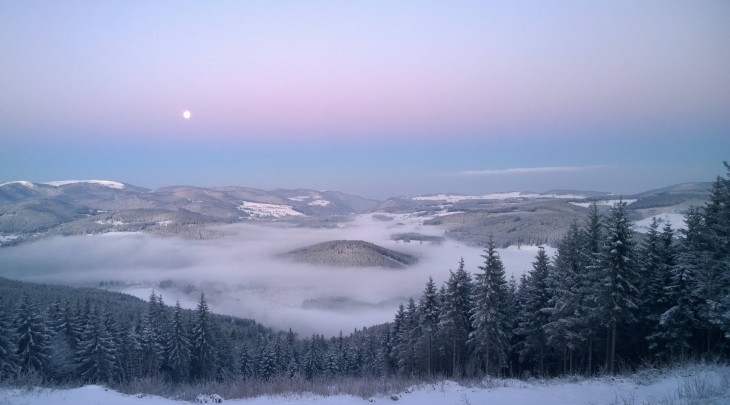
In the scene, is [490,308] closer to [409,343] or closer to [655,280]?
[655,280]

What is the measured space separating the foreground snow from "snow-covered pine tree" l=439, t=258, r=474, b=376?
636 inches

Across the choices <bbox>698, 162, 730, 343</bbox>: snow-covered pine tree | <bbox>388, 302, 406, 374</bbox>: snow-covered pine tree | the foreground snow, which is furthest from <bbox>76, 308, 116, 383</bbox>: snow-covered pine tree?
<bbox>698, 162, 730, 343</bbox>: snow-covered pine tree

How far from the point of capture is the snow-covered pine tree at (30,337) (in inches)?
1182

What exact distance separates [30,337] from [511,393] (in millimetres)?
38072

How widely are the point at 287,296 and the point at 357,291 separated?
120 feet

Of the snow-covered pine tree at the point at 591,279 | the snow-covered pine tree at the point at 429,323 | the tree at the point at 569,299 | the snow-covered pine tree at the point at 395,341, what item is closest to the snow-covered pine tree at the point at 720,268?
the snow-covered pine tree at the point at 591,279

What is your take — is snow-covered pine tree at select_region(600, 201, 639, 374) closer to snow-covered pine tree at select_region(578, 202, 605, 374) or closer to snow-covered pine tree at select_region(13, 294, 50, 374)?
snow-covered pine tree at select_region(578, 202, 605, 374)

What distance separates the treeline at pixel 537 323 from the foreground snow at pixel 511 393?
415 cm

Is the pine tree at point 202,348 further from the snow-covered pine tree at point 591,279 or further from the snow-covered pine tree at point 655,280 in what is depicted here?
the snow-covered pine tree at point 655,280

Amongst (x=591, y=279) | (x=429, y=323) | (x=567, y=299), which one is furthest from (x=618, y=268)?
(x=429, y=323)

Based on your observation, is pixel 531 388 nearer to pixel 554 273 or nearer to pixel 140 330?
pixel 554 273

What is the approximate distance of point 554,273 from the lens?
2478 cm

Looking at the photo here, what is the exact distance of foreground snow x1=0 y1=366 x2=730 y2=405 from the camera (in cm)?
1053

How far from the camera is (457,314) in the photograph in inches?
1177
